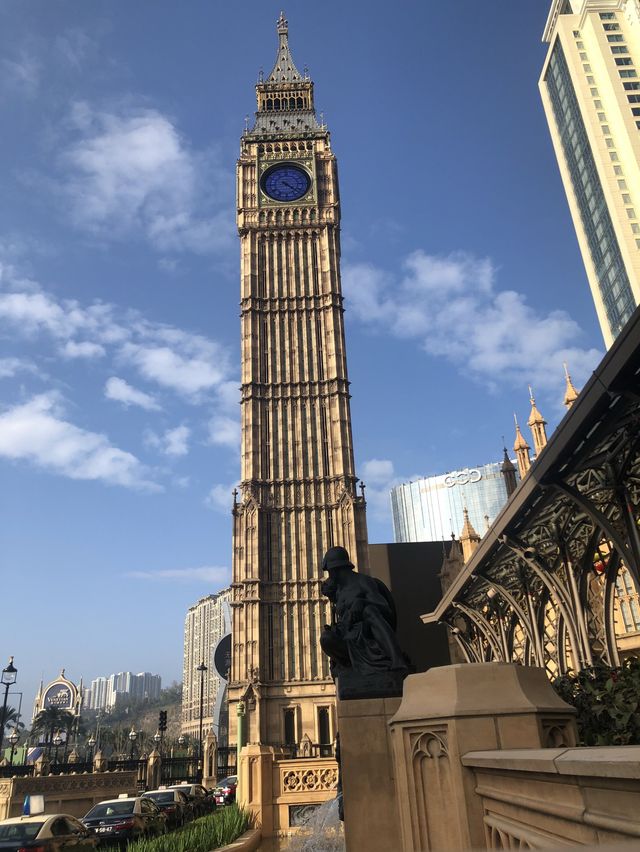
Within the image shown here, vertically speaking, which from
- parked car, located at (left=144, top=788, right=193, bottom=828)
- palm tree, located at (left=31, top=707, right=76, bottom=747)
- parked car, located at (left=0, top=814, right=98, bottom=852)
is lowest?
parked car, located at (left=144, top=788, right=193, bottom=828)

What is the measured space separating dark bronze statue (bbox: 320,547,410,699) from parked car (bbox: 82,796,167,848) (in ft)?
30.5

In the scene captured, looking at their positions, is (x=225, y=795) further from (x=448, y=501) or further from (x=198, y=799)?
(x=448, y=501)

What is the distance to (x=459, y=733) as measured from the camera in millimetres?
4512

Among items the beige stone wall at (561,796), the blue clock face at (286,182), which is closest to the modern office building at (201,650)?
the blue clock face at (286,182)

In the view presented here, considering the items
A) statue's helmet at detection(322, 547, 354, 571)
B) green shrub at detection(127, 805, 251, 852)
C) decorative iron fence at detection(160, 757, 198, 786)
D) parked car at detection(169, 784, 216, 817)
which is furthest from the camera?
decorative iron fence at detection(160, 757, 198, 786)

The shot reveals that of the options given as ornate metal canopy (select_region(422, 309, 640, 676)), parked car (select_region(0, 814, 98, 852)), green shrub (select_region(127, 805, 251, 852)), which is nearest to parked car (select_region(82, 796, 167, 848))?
parked car (select_region(0, 814, 98, 852))

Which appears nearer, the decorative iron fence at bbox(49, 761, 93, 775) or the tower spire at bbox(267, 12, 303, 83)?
the decorative iron fence at bbox(49, 761, 93, 775)

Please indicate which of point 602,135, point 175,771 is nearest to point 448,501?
point 602,135

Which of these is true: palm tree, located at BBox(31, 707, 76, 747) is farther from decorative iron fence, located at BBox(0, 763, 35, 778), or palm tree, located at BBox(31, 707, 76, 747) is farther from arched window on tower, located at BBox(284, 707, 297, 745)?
decorative iron fence, located at BBox(0, 763, 35, 778)

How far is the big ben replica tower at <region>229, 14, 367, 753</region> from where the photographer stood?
4928cm

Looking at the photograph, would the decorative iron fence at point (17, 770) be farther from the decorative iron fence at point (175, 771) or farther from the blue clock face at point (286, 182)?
the blue clock face at point (286, 182)

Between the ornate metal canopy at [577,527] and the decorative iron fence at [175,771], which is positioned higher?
the ornate metal canopy at [577,527]

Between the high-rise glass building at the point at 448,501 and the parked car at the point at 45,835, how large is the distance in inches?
4079

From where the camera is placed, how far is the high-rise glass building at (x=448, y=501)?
11669 centimetres
